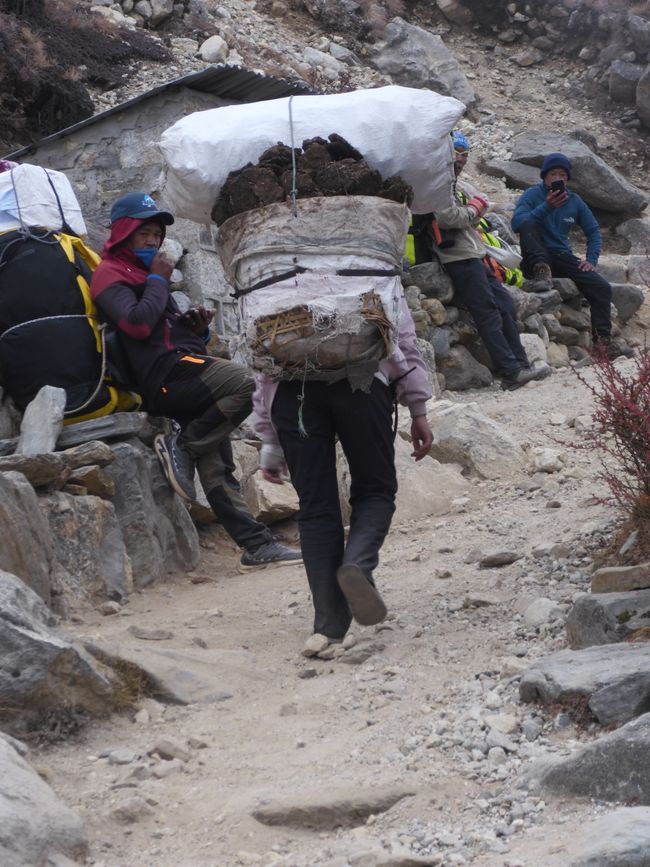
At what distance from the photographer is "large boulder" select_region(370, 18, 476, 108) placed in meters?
20.9

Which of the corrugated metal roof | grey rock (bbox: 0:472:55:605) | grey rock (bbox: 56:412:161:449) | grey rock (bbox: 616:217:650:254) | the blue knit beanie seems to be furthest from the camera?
grey rock (bbox: 616:217:650:254)

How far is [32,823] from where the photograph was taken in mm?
2562

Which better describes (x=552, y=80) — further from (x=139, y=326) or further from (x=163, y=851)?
(x=163, y=851)

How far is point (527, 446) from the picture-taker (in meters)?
7.86

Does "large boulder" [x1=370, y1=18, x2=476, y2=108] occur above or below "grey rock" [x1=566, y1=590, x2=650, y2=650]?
below

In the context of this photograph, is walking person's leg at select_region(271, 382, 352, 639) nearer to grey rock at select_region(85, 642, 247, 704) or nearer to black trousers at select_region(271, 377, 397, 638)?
black trousers at select_region(271, 377, 397, 638)

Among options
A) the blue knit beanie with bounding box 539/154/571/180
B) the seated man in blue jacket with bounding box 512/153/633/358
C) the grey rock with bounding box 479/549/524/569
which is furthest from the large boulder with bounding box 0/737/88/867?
the blue knit beanie with bounding box 539/154/571/180

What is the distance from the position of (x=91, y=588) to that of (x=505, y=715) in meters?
2.53

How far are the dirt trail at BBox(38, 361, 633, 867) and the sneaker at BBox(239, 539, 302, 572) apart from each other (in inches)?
3.0

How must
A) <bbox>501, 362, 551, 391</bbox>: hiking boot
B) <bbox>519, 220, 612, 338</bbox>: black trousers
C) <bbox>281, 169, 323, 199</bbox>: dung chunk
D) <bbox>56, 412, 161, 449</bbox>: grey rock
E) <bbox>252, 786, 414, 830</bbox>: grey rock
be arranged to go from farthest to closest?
<bbox>519, 220, 612, 338</bbox>: black trousers, <bbox>501, 362, 551, 391</bbox>: hiking boot, <bbox>56, 412, 161, 449</bbox>: grey rock, <bbox>281, 169, 323, 199</bbox>: dung chunk, <bbox>252, 786, 414, 830</bbox>: grey rock

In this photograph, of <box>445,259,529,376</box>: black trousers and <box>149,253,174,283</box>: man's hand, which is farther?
<box>445,259,529,376</box>: black trousers

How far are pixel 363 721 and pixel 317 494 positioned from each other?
1049 mm

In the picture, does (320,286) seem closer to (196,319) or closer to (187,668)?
(187,668)

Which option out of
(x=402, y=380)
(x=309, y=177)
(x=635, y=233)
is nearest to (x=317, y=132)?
(x=309, y=177)
